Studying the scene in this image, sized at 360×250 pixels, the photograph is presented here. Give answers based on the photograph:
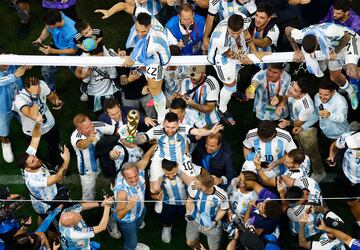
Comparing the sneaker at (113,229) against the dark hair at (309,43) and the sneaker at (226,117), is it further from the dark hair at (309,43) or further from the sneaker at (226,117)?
the dark hair at (309,43)

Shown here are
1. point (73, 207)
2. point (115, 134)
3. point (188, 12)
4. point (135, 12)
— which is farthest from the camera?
point (135, 12)

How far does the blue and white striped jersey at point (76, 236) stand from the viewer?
5422 millimetres

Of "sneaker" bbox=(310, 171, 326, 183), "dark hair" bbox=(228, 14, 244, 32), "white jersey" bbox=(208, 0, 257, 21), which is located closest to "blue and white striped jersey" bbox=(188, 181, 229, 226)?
"sneaker" bbox=(310, 171, 326, 183)

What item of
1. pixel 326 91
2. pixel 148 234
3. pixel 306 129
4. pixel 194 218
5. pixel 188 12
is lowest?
pixel 148 234

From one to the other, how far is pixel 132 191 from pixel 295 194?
1.39m

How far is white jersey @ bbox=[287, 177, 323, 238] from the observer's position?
18.3 feet

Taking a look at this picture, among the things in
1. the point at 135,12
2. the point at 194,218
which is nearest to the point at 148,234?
the point at 194,218

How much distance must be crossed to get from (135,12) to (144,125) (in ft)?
4.89

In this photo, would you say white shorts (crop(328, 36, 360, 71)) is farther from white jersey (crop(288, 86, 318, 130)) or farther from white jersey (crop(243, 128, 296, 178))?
white jersey (crop(243, 128, 296, 178))

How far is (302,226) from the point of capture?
18.6 feet

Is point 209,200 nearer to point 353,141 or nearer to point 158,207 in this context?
point 158,207

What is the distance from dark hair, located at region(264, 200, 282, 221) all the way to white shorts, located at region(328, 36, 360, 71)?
68.3 inches

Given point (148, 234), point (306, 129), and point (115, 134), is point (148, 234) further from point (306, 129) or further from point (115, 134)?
point (306, 129)

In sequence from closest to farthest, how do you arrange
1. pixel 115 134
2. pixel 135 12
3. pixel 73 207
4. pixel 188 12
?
pixel 73 207, pixel 115 134, pixel 188 12, pixel 135 12
